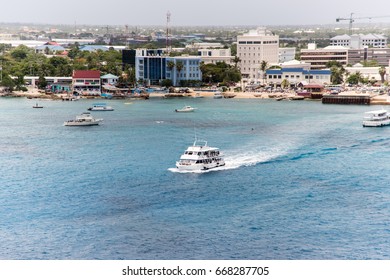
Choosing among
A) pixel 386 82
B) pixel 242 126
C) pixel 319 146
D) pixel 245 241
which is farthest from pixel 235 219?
pixel 386 82

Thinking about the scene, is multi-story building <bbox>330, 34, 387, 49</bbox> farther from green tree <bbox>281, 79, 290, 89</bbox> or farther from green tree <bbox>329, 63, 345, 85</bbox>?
green tree <bbox>281, 79, 290, 89</bbox>

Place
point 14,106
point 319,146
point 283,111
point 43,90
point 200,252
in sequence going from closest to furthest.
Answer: point 200,252 → point 319,146 → point 283,111 → point 14,106 → point 43,90

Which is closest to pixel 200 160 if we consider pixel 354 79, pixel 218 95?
pixel 218 95

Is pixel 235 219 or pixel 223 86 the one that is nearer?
pixel 235 219

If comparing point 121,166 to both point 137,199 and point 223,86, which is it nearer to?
point 137,199

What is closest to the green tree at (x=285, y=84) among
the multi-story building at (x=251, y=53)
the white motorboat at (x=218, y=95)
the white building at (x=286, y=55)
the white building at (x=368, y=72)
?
the multi-story building at (x=251, y=53)

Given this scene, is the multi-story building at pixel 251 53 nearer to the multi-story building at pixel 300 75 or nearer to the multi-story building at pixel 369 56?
the multi-story building at pixel 300 75

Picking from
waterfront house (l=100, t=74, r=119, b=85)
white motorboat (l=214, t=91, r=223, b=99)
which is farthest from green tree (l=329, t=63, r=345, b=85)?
waterfront house (l=100, t=74, r=119, b=85)
